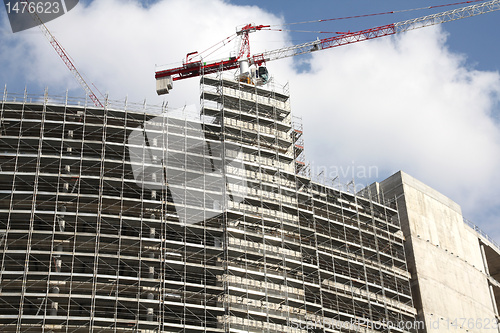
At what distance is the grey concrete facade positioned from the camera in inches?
3142

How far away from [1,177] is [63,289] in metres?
11.2

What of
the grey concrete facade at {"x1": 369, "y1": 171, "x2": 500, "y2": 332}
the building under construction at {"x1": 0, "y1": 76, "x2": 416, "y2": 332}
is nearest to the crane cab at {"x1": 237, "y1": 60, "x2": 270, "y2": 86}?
the building under construction at {"x1": 0, "y1": 76, "x2": 416, "y2": 332}

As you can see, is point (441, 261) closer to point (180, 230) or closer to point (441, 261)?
point (441, 261)

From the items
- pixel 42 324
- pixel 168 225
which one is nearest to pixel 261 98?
pixel 168 225

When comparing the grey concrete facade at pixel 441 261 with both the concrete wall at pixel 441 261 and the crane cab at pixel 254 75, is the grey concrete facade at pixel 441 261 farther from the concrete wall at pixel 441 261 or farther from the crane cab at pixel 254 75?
the crane cab at pixel 254 75

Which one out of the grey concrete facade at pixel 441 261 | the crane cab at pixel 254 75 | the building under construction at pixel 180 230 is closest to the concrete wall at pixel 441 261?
the grey concrete facade at pixel 441 261

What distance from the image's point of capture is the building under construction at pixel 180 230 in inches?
2395

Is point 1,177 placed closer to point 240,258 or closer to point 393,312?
point 240,258

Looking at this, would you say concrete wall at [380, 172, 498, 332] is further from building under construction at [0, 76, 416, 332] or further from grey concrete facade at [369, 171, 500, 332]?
building under construction at [0, 76, 416, 332]

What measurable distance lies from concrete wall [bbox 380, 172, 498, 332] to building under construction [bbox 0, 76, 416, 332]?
9.40 ft

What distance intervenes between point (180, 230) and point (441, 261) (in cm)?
3192

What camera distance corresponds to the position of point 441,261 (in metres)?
83.2

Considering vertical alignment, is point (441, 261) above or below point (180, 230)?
above

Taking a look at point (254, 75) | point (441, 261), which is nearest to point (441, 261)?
point (441, 261)
